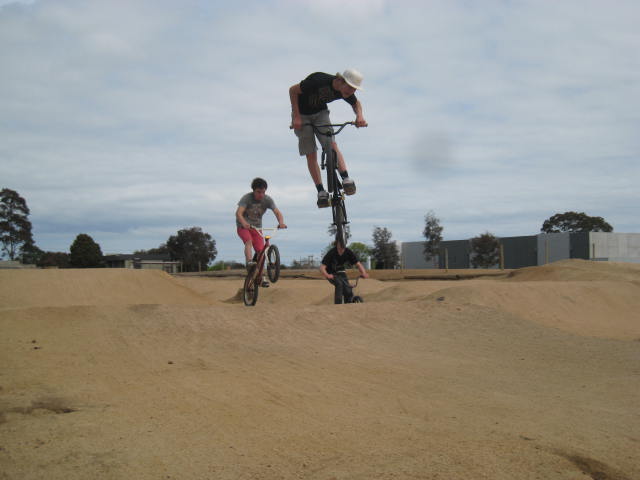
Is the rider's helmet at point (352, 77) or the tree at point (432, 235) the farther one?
the tree at point (432, 235)

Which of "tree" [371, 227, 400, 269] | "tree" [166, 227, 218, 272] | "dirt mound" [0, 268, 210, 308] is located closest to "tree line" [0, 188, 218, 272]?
"tree" [166, 227, 218, 272]

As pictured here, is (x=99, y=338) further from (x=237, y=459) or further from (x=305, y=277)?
(x=305, y=277)

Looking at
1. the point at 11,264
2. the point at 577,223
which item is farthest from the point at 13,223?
the point at 577,223

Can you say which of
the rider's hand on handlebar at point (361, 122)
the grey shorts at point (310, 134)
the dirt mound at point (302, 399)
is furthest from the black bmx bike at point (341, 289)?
the rider's hand on handlebar at point (361, 122)

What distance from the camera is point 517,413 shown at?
4.18 metres

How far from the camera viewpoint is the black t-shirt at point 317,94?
24.6 ft

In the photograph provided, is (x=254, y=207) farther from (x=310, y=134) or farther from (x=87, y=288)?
(x=87, y=288)

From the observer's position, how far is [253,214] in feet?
32.0

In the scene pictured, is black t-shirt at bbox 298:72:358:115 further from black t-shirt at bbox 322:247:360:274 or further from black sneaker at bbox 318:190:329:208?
black t-shirt at bbox 322:247:360:274

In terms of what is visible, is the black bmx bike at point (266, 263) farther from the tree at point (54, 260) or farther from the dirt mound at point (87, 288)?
the tree at point (54, 260)

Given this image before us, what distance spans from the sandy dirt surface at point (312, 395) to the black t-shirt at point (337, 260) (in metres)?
1.20

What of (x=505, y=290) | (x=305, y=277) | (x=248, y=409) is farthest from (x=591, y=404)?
(x=305, y=277)

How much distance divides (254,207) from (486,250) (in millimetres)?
47808

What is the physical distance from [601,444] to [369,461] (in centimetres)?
155
